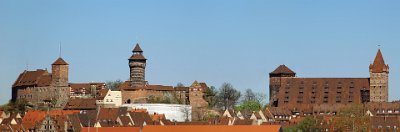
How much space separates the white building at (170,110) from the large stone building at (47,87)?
495 inches

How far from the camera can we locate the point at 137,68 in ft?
476

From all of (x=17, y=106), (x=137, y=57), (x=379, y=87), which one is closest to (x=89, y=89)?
(x=137, y=57)

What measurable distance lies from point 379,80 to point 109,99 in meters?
33.4

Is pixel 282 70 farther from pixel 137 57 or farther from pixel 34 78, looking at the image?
pixel 34 78

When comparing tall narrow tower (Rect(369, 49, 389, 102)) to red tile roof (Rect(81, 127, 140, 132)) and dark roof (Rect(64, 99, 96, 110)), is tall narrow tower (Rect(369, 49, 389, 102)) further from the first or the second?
red tile roof (Rect(81, 127, 140, 132))

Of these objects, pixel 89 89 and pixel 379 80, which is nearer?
pixel 379 80

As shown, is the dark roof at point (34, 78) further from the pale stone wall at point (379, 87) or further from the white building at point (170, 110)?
the pale stone wall at point (379, 87)

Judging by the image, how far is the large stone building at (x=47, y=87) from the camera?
14075cm

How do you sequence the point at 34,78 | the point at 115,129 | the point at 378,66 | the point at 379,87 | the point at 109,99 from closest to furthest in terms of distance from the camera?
the point at 115,129
the point at 109,99
the point at 379,87
the point at 378,66
the point at 34,78

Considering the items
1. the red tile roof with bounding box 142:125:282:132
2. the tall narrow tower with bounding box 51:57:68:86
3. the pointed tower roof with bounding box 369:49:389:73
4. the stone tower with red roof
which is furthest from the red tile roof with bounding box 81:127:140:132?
the pointed tower roof with bounding box 369:49:389:73

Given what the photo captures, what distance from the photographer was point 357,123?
11075 cm

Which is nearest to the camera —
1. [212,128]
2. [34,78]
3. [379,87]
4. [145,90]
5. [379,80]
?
[212,128]

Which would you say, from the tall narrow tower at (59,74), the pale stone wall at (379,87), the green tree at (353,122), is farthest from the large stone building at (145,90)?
the green tree at (353,122)

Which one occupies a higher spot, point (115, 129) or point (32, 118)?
point (32, 118)
